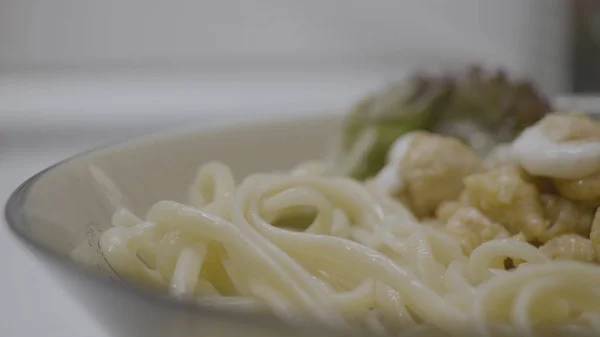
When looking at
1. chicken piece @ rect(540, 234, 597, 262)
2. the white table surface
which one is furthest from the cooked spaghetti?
the white table surface

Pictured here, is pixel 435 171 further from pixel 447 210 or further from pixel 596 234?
pixel 596 234

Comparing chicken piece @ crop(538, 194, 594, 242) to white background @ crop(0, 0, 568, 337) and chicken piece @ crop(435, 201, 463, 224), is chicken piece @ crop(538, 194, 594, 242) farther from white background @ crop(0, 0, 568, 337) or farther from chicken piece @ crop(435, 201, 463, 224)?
white background @ crop(0, 0, 568, 337)

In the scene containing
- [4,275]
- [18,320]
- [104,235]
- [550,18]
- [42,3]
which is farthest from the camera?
[550,18]

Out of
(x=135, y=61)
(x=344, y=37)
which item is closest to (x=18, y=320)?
(x=135, y=61)

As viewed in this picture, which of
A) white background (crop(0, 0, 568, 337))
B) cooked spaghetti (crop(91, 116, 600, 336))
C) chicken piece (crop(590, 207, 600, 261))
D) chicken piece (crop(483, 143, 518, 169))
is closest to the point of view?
cooked spaghetti (crop(91, 116, 600, 336))

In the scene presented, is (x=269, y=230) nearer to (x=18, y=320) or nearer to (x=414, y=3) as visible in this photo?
(x=18, y=320)

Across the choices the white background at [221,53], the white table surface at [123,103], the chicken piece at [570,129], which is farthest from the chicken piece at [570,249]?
the white background at [221,53]
